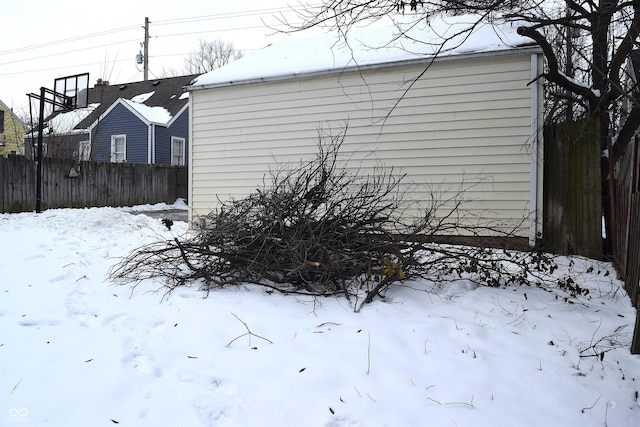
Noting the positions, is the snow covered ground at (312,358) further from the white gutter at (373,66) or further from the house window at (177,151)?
the house window at (177,151)

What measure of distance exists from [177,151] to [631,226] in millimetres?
19095

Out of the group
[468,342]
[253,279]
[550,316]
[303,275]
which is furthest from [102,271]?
[550,316]

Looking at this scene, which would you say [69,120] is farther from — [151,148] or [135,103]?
[151,148]

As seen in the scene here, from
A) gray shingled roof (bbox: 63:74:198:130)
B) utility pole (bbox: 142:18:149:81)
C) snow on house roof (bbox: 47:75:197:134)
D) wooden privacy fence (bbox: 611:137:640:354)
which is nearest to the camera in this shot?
wooden privacy fence (bbox: 611:137:640:354)

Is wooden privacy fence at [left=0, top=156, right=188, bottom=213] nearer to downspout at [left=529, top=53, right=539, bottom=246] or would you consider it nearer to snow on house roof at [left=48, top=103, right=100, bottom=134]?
snow on house roof at [left=48, top=103, right=100, bottom=134]

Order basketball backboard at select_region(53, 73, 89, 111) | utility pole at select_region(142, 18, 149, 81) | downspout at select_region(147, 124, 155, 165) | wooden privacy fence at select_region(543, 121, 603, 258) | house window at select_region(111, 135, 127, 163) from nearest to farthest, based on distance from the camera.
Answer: wooden privacy fence at select_region(543, 121, 603, 258)
basketball backboard at select_region(53, 73, 89, 111)
downspout at select_region(147, 124, 155, 165)
house window at select_region(111, 135, 127, 163)
utility pole at select_region(142, 18, 149, 81)

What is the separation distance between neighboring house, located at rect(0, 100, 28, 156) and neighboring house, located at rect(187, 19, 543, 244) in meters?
21.1

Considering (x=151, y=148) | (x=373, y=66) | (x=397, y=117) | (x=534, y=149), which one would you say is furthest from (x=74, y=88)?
(x=534, y=149)

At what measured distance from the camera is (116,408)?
2.05 metres

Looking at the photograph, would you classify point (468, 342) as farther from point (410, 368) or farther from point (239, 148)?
point (239, 148)

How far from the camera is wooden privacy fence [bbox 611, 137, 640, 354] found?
128 inches

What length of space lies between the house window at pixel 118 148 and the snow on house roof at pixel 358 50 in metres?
12.2

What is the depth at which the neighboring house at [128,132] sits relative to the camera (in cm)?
1856

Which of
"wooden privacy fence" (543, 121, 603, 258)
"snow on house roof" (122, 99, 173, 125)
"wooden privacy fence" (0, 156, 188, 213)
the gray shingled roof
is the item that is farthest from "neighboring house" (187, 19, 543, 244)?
the gray shingled roof
